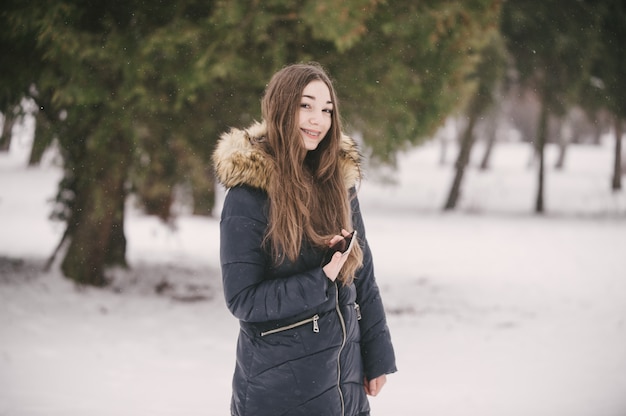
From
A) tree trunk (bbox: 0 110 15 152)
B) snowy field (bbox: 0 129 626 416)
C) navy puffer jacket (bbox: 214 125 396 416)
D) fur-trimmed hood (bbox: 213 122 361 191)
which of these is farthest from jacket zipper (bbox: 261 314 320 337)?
tree trunk (bbox: 0 110 15 152)

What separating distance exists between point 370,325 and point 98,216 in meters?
5.77

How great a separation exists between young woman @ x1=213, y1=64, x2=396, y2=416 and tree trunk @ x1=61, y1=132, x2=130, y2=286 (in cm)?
531

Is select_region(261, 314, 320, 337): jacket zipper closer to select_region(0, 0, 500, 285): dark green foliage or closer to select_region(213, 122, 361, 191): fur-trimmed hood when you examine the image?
select_region(213, 122, 361, 191): fur-trimmed hood

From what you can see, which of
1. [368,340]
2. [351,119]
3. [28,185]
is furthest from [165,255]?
[28,185]

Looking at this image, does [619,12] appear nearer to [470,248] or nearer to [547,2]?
[547,2]

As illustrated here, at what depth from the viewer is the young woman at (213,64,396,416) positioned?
2.09 m

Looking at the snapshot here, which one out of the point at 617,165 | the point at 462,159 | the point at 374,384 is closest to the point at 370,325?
the point at 374,384

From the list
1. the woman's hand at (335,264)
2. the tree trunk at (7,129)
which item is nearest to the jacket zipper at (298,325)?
the woman's hand at (335,264)

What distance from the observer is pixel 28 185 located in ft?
78.9

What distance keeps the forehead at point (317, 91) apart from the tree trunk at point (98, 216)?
5.35m

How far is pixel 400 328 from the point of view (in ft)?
24.0

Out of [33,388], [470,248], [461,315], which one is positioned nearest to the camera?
[33,388]

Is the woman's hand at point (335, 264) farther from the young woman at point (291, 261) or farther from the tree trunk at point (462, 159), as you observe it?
the tree trunk at point (462, 159)

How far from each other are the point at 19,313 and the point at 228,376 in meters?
2.98
